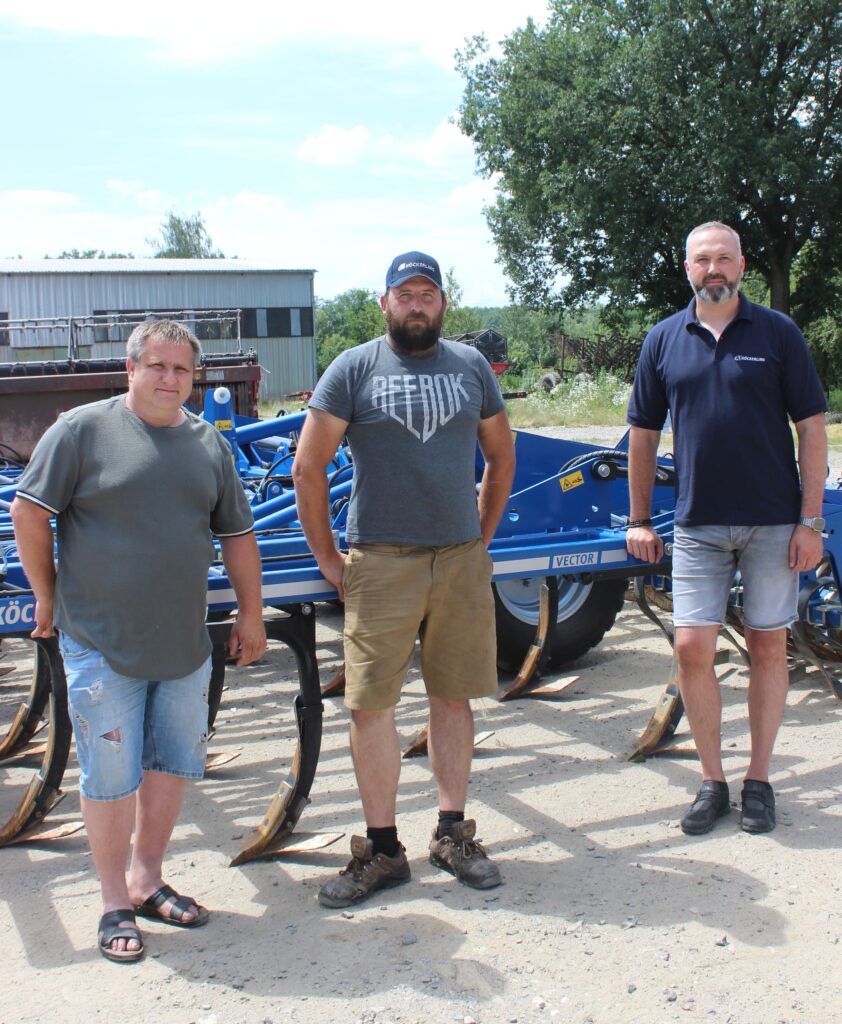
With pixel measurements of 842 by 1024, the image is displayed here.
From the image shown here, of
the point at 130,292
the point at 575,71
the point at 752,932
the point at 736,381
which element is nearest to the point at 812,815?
the point at 752,932

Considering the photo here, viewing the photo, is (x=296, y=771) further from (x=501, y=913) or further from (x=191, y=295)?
(x=191, y=295)

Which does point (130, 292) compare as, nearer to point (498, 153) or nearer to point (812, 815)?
point (498, 153)

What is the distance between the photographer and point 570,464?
5652 mm

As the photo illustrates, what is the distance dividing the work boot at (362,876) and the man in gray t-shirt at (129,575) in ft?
1.44

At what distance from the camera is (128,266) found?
36.9 meters

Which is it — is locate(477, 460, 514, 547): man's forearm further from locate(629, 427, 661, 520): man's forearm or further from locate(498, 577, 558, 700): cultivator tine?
locate(498, 577, 558, 700): cultivator tine

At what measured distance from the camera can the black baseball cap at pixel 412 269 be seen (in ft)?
10.8

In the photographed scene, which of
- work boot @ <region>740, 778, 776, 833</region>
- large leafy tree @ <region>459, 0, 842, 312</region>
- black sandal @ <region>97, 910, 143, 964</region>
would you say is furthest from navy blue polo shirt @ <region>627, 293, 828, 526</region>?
large leafy tree @ <region>459, 0, 842, 312</region>

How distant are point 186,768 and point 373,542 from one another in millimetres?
830

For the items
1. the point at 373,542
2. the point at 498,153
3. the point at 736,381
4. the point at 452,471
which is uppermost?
A: the point at 498,153

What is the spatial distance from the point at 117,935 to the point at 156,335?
161 cm

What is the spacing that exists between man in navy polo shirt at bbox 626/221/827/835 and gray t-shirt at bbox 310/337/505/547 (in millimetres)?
827

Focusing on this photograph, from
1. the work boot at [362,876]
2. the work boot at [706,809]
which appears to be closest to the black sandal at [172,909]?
the work boot at [362,876]

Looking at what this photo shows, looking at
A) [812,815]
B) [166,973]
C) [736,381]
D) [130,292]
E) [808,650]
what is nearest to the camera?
[166,973]
